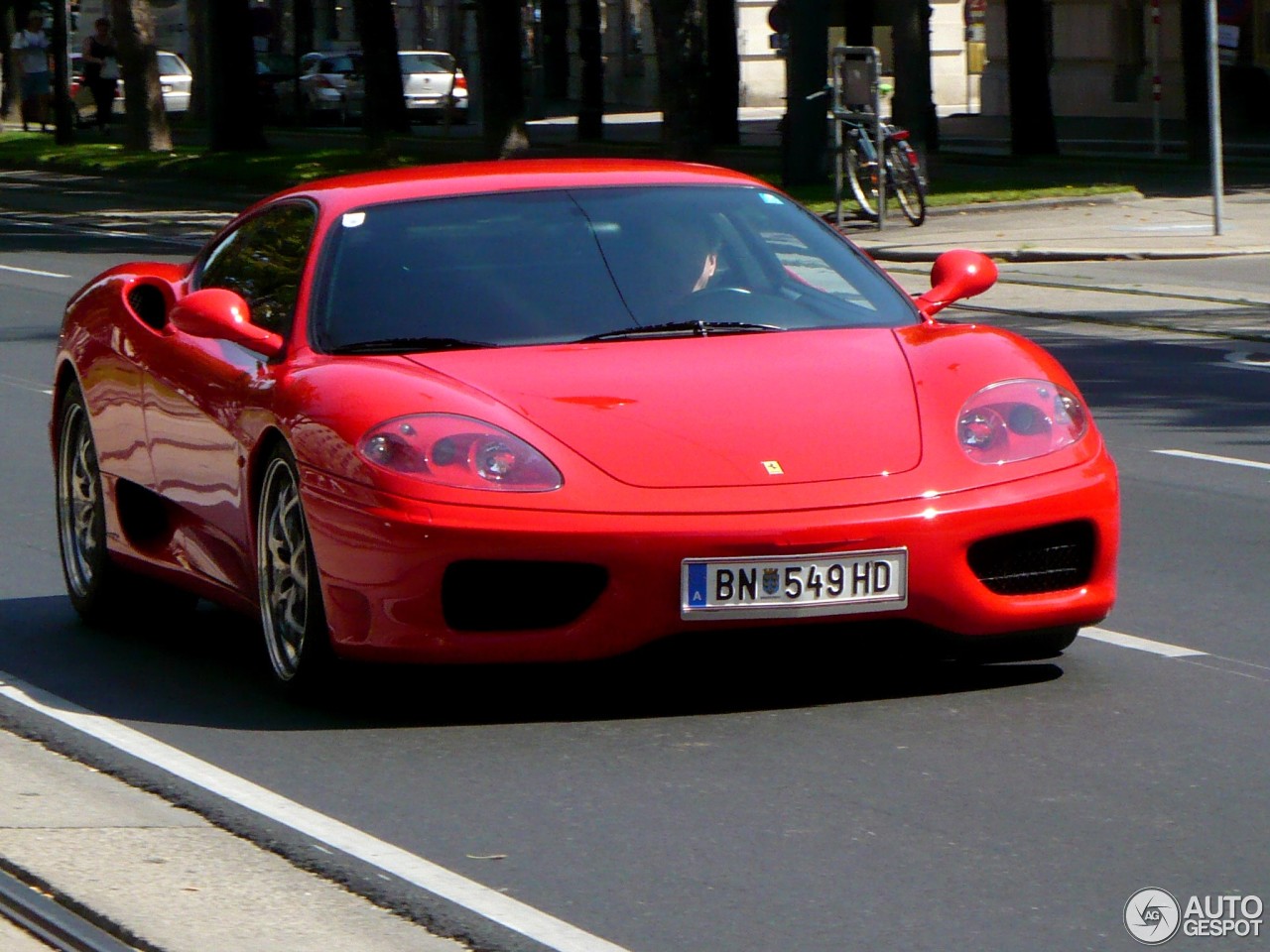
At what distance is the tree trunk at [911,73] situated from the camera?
27.2 m

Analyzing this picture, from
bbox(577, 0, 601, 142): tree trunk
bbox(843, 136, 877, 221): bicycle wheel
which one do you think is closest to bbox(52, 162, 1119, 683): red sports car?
bbox(843, 136, 877, 221): bicycle wheel

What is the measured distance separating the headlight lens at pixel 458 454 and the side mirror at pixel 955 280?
1.53m

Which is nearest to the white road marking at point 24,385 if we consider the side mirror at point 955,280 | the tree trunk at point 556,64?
the side mirror at point 955,280

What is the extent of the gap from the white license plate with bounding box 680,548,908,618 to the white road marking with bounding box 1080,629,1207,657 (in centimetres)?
125

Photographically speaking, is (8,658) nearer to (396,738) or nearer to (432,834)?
(396,738)

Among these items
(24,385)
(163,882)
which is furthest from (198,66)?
(163,882)

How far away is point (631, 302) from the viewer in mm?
6426

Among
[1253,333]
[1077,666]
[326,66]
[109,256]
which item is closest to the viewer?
[1077,666]

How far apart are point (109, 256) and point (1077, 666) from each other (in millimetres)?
19136

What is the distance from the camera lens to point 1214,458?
10.4 meters

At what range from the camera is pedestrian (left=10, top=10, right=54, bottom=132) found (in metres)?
51.7

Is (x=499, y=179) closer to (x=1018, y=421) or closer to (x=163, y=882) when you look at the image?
(x=1018, y=421)

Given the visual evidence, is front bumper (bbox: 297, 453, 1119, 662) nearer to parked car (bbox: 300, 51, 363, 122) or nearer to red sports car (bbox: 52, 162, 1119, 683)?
red sports car (bbox: 52, 162, 1119, 683)

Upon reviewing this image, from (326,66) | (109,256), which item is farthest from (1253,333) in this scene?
(326,66)
